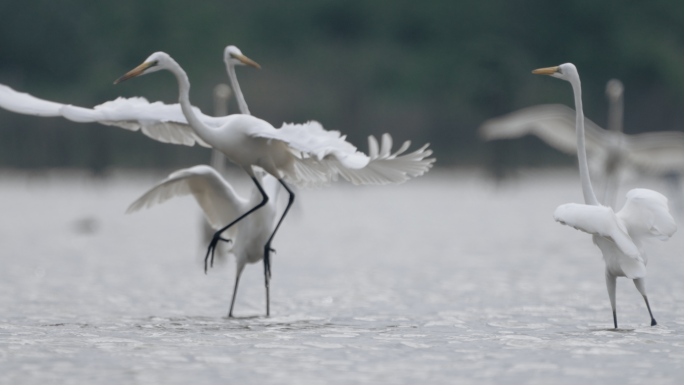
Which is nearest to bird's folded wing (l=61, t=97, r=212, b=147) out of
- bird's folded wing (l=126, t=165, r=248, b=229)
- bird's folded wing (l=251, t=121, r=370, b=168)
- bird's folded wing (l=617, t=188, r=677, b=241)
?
bird's folded wing (l=126, t=165, r=248, b=229)

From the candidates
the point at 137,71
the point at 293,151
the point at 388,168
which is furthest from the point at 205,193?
the point at 388,168

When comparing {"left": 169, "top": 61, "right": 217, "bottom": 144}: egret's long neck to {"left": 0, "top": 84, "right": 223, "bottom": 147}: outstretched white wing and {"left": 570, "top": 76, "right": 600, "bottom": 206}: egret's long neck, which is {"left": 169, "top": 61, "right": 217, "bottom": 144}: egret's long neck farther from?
{"left": 570, "top": 76, "right": 600, "bottom": 206}: egret's long neck

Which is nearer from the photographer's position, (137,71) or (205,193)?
(137,71)

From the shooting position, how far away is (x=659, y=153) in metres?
15.2

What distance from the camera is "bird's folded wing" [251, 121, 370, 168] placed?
654 cm

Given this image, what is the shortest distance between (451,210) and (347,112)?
1922 cm

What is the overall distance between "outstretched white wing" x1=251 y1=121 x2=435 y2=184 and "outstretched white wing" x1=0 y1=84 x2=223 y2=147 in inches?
40.9

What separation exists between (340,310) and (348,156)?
2.13 metres

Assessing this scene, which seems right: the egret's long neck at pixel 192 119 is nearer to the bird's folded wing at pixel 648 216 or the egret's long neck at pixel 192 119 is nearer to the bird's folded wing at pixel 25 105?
the bird's folded wing at pixel 25 105

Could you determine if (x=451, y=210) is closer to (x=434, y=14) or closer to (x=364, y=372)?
(x=364, y=372)

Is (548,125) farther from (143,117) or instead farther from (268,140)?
(143,117)

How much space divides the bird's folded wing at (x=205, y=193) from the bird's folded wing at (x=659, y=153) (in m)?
8.65

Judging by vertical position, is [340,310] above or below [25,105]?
below

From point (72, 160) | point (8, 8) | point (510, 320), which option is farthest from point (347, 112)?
point (510, 320)
